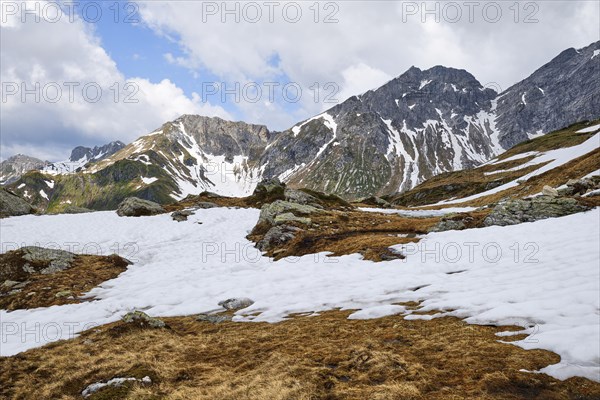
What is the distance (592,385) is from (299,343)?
8.00 m

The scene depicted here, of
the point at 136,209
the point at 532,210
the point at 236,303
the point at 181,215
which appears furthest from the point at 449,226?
the point at 136,209

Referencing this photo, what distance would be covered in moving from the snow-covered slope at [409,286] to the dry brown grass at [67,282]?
35.6 inches

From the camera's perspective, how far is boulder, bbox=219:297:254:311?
18.4 meters

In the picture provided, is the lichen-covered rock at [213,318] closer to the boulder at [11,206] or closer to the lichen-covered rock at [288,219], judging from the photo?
→ the lichen-covered rock at [288,219]

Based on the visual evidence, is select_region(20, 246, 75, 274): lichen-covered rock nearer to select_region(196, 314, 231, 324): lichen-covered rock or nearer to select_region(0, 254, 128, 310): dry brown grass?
select_region(0, 254, 128, 310): dry brown grass

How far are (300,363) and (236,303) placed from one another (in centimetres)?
895

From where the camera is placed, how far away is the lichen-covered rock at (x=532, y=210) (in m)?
24.4

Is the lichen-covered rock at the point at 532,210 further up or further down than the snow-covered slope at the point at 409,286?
further up

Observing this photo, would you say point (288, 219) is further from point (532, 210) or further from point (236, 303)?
point (532, 210)

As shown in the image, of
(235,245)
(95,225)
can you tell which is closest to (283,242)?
(235,245)

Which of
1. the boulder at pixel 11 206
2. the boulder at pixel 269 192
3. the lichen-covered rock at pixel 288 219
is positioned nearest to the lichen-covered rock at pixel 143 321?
the lichen-covered rock at pixel 288 219

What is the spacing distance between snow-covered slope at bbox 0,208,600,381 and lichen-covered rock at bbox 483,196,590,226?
2.15 metres

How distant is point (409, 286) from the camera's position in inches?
661

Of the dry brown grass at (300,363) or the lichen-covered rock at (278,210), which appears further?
the lichen-covered rock at (278,210)
